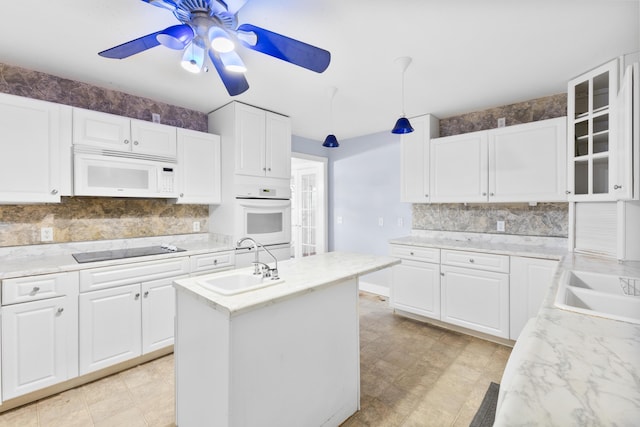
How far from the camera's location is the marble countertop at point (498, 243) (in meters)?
2.57

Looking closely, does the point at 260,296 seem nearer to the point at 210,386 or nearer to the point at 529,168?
the point at 210,386

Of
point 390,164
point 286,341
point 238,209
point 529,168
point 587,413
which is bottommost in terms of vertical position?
point 286,341

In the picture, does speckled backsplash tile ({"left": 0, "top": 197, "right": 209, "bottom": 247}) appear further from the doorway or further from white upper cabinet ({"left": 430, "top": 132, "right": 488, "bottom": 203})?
white upper cabinet ({"left": 430, "top": 132, "right": 488, "bottom": 203})

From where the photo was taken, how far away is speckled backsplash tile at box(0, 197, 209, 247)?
7.36 ft

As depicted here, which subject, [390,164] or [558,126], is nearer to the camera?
[558,126]

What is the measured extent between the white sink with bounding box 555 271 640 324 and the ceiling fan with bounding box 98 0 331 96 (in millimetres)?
1673

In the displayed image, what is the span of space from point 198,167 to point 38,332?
175cm

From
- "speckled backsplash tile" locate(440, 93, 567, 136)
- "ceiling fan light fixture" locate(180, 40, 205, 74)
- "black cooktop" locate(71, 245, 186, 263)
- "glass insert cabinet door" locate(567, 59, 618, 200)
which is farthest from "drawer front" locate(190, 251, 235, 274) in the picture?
"glass insert cabinet door" locate(567, 59, 618, 200)

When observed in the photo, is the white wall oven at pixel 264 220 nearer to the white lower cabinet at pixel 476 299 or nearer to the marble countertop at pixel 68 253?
the marble countertop at pixel 68 253

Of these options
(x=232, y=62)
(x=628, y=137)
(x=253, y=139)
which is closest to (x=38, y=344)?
(x=232, y=62)

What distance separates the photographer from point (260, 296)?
1317 millimetres

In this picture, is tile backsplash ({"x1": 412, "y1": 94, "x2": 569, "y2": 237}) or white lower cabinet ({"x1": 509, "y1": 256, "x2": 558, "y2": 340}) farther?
tile backsplash ({"x1": 412, "y1": 94, "x2": 569, "y2": 237})

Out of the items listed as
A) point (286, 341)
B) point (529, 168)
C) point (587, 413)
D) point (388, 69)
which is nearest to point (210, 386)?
point (286, 341)

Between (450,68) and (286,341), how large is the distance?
2300 mm
